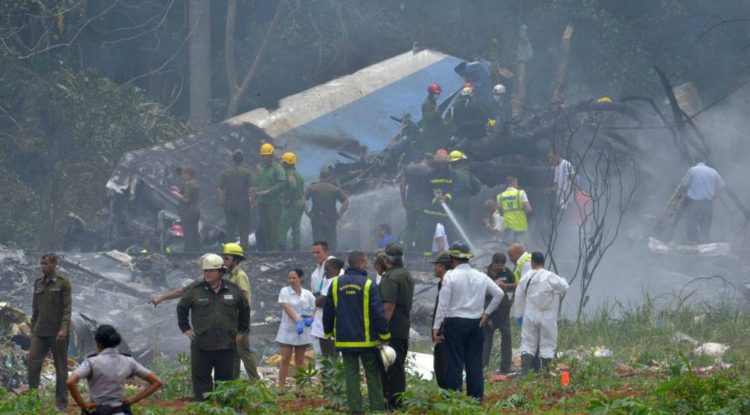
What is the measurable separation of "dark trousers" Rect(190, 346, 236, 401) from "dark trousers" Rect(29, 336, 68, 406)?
1505mm

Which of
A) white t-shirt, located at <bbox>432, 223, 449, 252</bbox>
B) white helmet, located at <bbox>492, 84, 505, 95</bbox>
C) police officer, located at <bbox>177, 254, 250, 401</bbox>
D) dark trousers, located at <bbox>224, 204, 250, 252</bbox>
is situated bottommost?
police officer, located at <bbox>177, 254, 250, 401</bbox>

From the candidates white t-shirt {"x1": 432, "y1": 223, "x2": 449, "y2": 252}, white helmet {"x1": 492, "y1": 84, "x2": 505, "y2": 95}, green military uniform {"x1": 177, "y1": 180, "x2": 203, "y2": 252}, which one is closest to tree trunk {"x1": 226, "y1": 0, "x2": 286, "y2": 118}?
white helmet {"x1": 492, "y1": 84, "x2": 505, "y2": 95}

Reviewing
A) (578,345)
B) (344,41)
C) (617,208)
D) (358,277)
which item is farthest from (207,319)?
(344,41)

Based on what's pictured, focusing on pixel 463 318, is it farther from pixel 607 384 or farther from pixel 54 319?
pixel 54 319

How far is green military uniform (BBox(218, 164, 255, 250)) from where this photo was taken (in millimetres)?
19469

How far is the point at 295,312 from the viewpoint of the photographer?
12.7m

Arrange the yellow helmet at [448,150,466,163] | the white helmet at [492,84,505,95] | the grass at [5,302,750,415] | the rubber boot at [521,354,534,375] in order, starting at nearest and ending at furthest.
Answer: the grass at [5,302,750,415] → the rubber boot at [521,354,534,375] → the yellow helmet at [448,150,466,163] → the white helmet at [492,84,505,95]

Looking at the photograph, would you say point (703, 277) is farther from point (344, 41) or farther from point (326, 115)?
point (344, 41)

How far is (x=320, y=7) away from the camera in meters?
26.8

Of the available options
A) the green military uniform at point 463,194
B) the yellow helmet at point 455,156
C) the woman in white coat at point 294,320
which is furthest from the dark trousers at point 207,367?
the yellow helmet at point 455,156

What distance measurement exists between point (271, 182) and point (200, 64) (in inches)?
301

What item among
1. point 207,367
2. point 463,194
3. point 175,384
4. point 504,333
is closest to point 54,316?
point 175,384

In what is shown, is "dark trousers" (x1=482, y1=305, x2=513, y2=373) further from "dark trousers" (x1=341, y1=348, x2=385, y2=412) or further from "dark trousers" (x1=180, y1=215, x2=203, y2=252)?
"dark trousers" (x1=180, y1=215, x2=203, y2=252)

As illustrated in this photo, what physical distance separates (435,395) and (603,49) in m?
19.2
